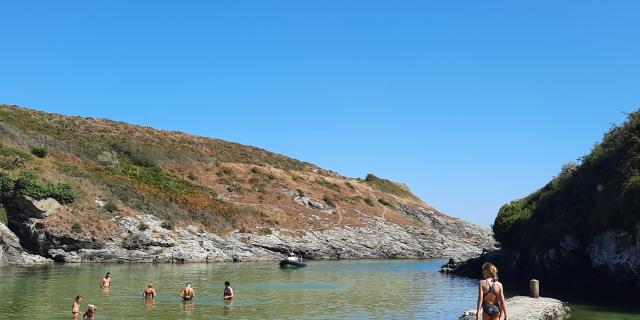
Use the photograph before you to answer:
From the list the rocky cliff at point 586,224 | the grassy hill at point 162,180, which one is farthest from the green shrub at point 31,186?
the rocky cliff at point 586,224

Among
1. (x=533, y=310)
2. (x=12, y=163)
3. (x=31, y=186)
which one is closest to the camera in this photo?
(x=533, y=310)

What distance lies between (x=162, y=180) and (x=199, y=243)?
23.7 meters

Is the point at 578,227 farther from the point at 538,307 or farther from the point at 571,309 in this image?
the point at 538,307

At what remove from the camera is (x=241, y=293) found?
39469 millimetres

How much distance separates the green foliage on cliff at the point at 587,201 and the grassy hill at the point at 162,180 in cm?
4075

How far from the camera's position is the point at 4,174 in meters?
62.7

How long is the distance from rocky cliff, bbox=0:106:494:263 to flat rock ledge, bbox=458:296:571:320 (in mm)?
45258

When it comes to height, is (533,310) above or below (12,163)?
below

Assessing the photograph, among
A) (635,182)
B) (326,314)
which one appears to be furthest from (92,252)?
(635,182)

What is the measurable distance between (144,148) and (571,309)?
8872 centimetres

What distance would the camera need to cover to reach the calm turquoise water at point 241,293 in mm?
30281

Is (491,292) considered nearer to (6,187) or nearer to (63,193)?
(6,187)

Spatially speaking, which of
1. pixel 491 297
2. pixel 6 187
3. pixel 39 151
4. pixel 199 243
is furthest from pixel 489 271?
pixel 39 151

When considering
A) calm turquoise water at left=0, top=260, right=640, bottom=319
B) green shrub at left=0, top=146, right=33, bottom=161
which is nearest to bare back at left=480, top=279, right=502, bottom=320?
calm turquoise water at left=0, top=260, right=640, bottom=319
